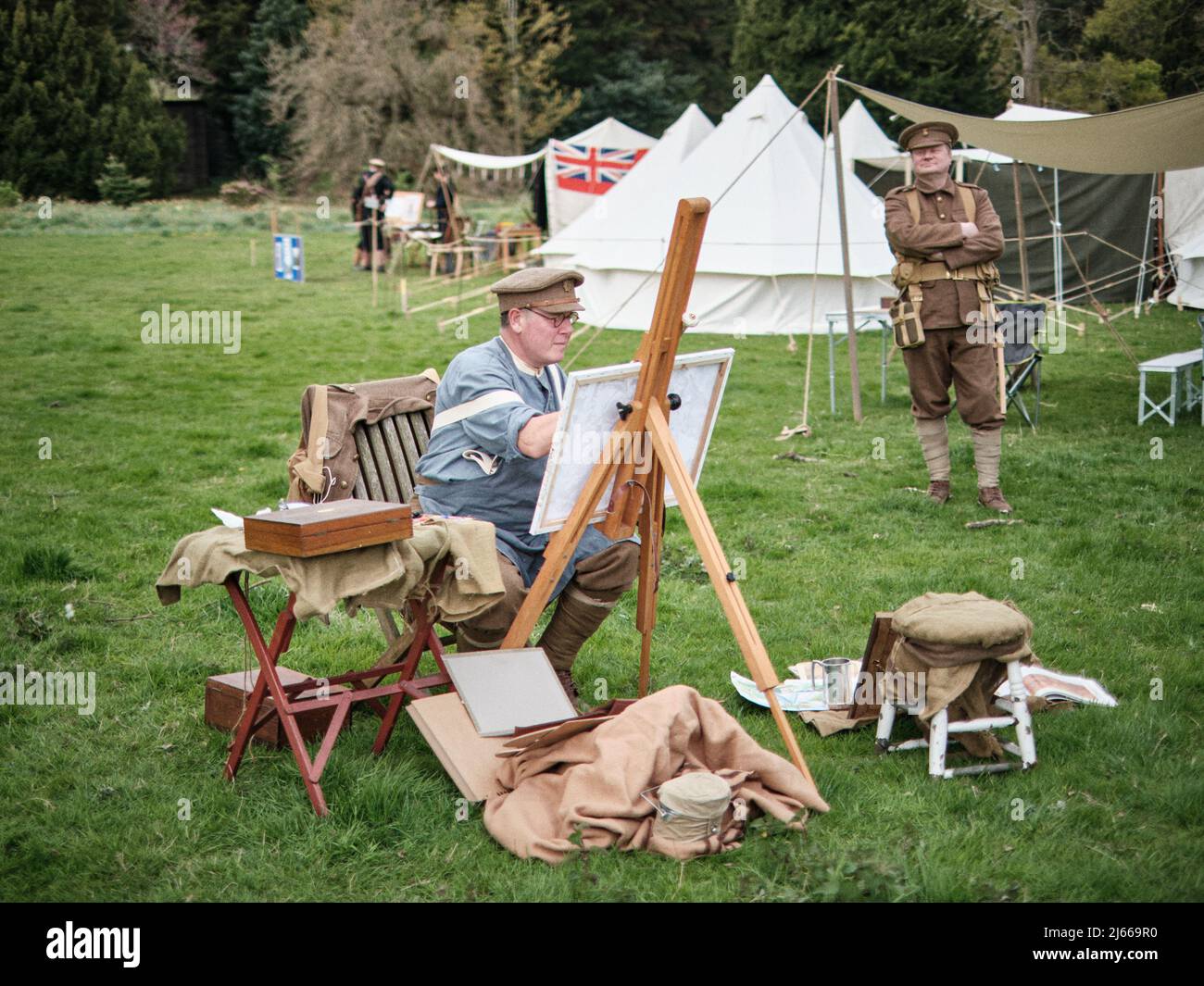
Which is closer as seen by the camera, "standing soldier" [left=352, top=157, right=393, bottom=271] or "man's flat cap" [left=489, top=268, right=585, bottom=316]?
"man's flat cap" [left=489, top=268, right=585, bottom=316]

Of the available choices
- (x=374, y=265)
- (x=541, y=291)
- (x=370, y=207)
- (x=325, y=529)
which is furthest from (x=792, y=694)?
(x=370, y=207)

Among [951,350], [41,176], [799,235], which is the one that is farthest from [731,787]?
[41,176]

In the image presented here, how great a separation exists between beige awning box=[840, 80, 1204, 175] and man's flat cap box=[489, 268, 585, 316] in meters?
4.58

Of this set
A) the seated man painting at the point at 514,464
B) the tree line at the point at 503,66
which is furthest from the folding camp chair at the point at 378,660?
the tree line at the point at 503,66

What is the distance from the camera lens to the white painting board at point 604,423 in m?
3.68

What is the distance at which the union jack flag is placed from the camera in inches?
773

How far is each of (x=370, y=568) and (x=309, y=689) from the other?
0.81m

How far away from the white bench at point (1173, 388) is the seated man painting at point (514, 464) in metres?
6.52

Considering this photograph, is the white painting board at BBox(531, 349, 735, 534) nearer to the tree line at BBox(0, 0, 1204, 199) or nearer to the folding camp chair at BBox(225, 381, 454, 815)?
the folding camp chair at BBox(225, 381, 454, 815)

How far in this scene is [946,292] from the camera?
23.1ft

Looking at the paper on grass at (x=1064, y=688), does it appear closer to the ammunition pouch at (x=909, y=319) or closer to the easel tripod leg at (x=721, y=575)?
the easel tripod leg at (x=721, y=575)

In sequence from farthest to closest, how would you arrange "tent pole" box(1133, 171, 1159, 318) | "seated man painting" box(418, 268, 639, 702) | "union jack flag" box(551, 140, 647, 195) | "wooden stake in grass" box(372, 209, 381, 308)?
"union jack flag" box(551, 140, 647, 195), "tent pole" box(1133, 171, 1159, 318), "wooden stake in grass" box(372, 209, 381, 308), "seated man painting" box(418, 268, 639, 702)

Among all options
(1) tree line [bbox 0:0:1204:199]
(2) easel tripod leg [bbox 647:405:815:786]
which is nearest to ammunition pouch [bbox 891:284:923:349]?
(2) easel tripod leg [bbox 647:405:815:786]

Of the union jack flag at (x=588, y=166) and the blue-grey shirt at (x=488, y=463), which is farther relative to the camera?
the union jack flag at (x=588, y=166)
